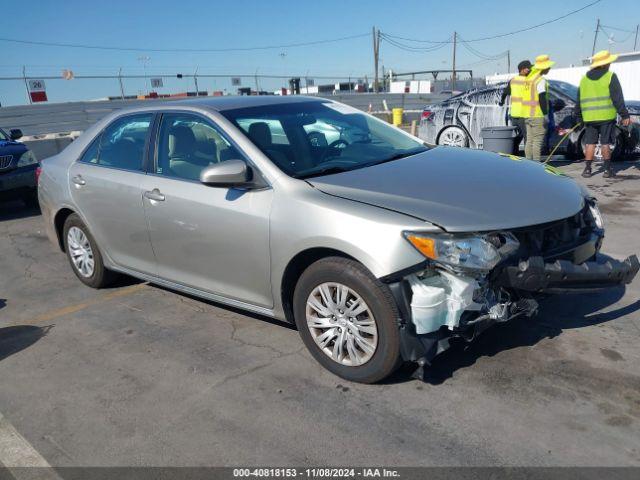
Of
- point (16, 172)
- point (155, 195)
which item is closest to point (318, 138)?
point (155, 195)

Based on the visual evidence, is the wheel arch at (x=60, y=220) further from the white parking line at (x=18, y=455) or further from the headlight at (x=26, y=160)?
the headlight at (x=26, y=160)

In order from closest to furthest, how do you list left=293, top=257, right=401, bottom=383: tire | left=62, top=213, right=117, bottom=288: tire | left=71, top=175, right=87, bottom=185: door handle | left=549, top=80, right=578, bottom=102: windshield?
left=293, top=257, right=401, bottom=383: tire
left=71, top=175, right=87, bottom=185: door handle
left=62, top=213, right=117, bottom=288: tire
left=549, top=80, right=578, bottom=102: windshield

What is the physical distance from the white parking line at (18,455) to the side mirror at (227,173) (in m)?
1.74

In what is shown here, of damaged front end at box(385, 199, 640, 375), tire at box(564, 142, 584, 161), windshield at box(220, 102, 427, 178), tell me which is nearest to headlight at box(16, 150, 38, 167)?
windshield at box(220, 102, 427, 178)

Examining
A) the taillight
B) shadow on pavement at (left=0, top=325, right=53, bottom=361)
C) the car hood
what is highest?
the car hood

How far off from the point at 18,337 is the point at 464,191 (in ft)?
11.5

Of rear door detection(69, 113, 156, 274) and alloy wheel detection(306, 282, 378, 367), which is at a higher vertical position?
rear door detection(69, 113, 156, 274)

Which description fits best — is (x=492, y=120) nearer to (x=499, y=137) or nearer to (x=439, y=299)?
(x=499, y=137)

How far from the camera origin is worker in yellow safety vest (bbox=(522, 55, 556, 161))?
860cm

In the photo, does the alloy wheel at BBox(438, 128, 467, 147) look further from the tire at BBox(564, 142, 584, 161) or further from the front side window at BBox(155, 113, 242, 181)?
the front side window at BBox(155, 113, 242, 181)

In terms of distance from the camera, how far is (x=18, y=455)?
2.82m

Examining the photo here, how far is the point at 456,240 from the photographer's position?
2871 mm

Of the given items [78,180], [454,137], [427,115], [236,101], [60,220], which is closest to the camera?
[236,101]

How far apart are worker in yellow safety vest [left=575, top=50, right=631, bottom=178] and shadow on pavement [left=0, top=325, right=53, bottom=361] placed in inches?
304
